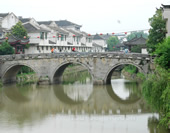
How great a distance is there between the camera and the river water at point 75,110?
58.2 ft

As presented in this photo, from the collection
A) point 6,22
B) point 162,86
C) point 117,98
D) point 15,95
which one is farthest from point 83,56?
point 6,22

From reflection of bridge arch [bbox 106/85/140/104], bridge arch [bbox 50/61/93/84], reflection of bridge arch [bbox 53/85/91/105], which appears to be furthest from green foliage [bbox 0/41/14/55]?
reflection of bridge arch [bbox 106/85/140/104]

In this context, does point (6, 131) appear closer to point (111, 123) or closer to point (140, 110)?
point (111, 123)

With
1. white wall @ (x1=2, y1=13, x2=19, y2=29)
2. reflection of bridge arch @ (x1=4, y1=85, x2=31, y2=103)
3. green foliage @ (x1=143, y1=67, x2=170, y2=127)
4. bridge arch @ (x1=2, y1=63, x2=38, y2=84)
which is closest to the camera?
green foliage @ (x1=143, y1=67, x2=170, y2=127)

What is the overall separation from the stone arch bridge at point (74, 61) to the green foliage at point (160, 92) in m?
11.9

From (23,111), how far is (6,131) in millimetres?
5715

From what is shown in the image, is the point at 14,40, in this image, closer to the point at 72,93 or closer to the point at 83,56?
the point at 83,56

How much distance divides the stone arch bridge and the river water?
5.11 ft

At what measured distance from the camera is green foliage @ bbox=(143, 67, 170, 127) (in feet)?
46.5

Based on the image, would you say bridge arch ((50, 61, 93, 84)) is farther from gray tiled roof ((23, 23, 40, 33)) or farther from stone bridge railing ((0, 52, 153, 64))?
gray tiled roof ((23, 23, 40, 33))

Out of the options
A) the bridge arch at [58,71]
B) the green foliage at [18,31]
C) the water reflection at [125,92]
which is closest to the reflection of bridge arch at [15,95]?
the bridge arch at [58,71]

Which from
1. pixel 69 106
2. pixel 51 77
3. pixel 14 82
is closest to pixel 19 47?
pixel 14 82

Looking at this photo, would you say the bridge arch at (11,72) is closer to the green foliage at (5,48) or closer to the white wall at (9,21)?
the green foliage at (5,48)

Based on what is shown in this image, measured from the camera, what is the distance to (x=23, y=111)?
23.0 metres
